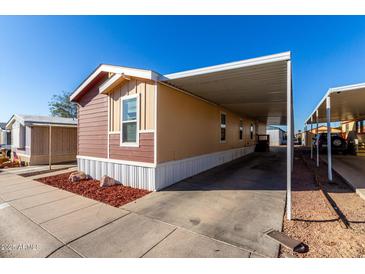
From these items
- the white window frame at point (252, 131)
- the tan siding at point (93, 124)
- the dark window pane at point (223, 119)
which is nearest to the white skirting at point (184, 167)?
the dark window pane at point (223, 119)

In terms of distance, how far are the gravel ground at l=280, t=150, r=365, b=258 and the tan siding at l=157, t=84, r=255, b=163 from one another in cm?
342

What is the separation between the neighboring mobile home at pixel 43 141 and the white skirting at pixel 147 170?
4.78m

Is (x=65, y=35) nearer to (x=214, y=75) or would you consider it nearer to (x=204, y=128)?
(x=214, y=75)

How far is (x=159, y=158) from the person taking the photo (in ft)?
16.0

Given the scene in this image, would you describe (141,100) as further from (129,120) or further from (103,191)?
(103,191)

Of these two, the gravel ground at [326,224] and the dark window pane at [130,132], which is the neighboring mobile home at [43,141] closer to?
the dark window pane at [130,132]

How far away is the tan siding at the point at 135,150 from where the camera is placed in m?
4.91

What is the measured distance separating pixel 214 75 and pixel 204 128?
3.19m

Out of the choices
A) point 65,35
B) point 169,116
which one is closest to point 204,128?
point 169,116

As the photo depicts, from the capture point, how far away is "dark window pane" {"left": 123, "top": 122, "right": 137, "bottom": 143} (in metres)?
5.38

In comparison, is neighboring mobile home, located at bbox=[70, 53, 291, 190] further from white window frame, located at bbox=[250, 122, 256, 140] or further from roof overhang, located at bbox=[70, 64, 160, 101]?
white window frame, located at bbox=[250, 122, 256, 140]

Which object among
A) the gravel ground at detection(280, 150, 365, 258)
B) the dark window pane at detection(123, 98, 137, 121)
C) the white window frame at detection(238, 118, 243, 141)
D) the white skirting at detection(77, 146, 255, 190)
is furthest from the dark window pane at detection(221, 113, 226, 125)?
the dark window pane at detection(123, 98, 137, 121)

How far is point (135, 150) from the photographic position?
17.1 ft
